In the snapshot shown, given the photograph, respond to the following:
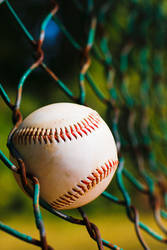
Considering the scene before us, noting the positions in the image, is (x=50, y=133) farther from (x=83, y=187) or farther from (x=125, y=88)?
(x=125, y=88)

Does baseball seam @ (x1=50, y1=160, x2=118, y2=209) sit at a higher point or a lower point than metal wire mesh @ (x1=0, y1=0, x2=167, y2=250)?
higher

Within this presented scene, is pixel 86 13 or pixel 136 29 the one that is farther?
pixel 136 29

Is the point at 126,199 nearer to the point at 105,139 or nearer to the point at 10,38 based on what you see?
the point at 105,139

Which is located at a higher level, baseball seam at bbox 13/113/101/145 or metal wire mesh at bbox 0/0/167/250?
baseball seam at bbox 13/113/101/145

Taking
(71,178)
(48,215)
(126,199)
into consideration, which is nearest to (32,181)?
(71,178)

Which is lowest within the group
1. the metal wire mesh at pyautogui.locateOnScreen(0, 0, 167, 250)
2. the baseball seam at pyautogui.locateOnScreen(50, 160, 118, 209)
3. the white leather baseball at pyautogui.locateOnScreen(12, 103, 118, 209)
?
the metal wire mesh at pyautogui.locateOnScreen(0, 0, 167, 250)
